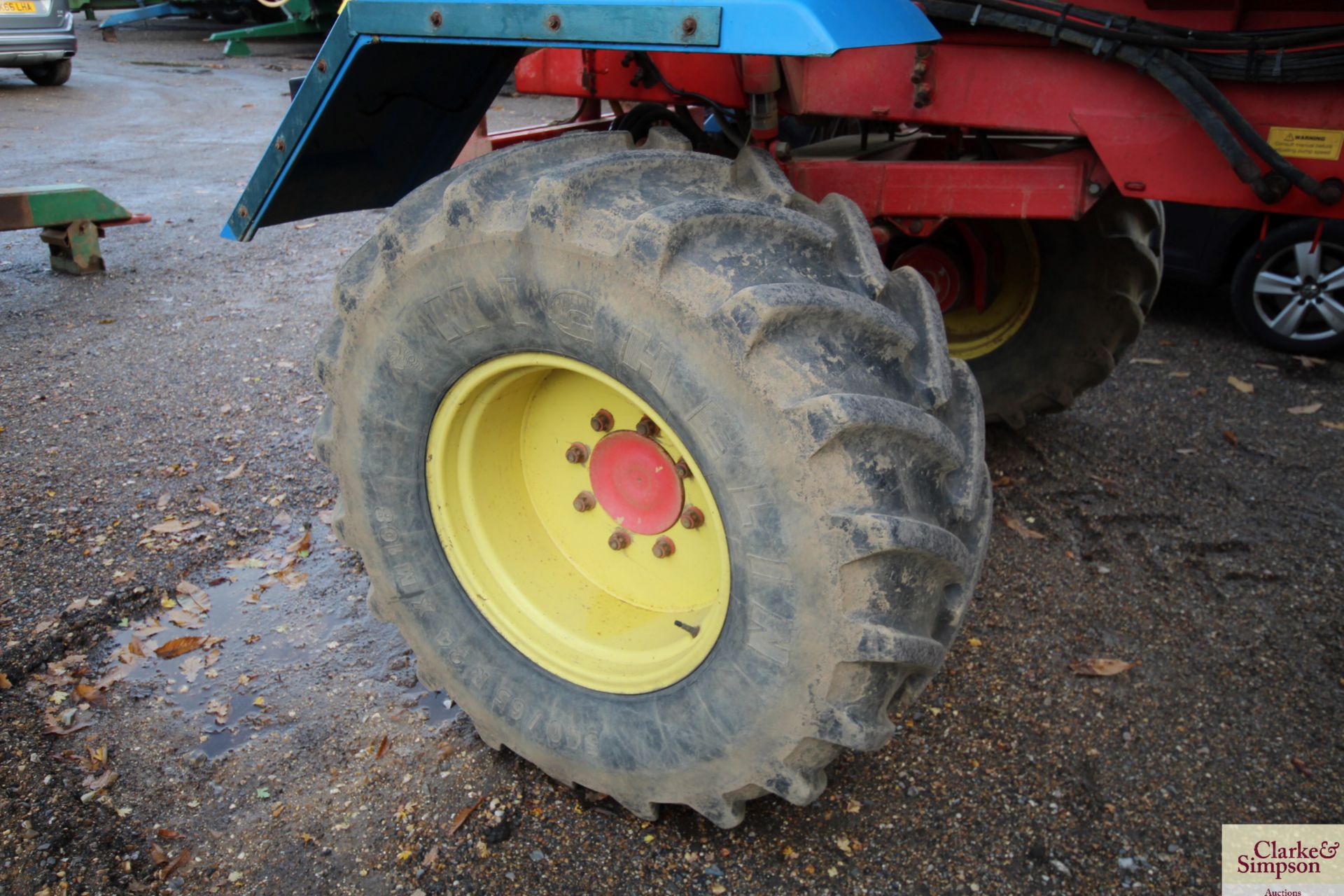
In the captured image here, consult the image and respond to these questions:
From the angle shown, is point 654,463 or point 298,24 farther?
point 298,24

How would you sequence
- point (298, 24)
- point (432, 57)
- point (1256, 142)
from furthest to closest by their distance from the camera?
point (298, 24) < point (432, 57) < point (1256, 142)

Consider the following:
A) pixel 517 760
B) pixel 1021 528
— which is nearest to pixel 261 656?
pixel 517 760

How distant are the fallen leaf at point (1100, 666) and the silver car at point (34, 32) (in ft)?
42.4

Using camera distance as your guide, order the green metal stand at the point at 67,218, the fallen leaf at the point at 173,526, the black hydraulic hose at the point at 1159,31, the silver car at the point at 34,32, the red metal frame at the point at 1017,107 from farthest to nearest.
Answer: the silver car at the point at 34,32 → the green metal stand at the point at 67,218 → the fallen leaf at the point at 173,526 → the red metal frame at the point at 1017,107 → the black hydraulic hose at the point at 1159,31

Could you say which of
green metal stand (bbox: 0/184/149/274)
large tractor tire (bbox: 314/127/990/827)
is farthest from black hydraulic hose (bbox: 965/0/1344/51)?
green metal stand (bbox: 0/184/149/274)

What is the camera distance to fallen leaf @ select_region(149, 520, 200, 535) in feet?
→ 11.4

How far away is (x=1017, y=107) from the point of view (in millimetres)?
2521

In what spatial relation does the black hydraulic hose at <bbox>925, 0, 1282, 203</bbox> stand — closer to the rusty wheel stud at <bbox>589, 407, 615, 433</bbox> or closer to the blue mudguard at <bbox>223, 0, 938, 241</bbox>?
the blue mudguard at <bbox>223, 0, 938, 241</bbox>

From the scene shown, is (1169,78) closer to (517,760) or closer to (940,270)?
(940,270)

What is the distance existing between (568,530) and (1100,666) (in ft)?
5.18

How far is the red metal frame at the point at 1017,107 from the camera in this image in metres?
2.29

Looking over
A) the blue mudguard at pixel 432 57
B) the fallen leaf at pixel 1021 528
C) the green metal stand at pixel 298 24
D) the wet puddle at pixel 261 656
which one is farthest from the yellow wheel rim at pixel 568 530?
the green metal stand at pixel 298 24

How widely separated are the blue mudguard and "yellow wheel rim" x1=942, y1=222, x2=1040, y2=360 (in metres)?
1.79

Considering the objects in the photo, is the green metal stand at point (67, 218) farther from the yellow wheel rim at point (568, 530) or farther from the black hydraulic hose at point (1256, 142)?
the black hydraulic hose at point (1256, 142)
